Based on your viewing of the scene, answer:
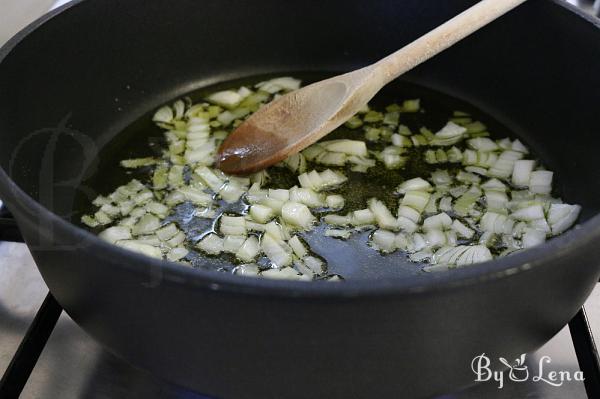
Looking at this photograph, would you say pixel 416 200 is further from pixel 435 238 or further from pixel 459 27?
pixel 459 27

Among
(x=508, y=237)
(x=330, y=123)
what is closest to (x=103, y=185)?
(x=330, y=123)

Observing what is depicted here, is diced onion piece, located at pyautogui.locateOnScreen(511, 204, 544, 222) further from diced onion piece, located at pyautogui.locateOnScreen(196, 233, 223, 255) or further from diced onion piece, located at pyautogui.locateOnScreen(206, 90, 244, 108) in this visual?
diced onion piece, located at pyautogui.locateOnScreen(206, 90, 244, 108)

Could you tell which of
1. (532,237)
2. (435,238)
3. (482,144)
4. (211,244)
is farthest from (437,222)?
(211,244)

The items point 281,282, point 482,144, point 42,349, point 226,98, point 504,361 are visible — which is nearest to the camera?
point 281,282

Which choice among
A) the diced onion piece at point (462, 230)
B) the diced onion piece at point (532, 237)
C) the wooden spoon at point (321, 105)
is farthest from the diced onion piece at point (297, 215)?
the diced onion piece at point (532, 237)

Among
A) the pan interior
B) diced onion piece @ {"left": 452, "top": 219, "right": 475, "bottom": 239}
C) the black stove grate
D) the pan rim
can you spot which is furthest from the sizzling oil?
the pan rim

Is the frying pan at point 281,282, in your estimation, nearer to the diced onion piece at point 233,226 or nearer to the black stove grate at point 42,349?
the black stove grate at point 42,349
